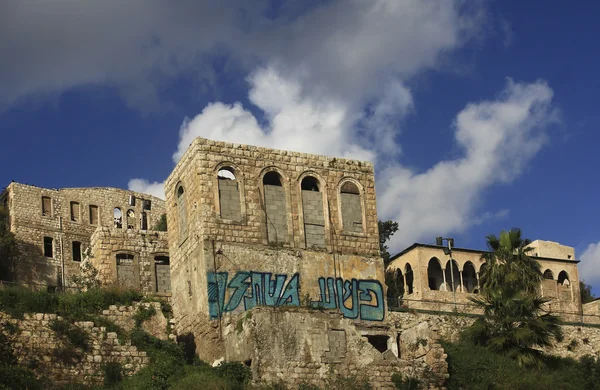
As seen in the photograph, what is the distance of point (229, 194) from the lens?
37250 millimetres

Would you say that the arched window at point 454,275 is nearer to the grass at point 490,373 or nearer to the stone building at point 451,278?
the stone building at point 451,278

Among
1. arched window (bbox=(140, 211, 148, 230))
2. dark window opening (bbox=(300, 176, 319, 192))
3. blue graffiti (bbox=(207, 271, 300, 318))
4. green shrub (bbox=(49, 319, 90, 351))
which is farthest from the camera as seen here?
arched window (bbox=(140, 211, 148, 230))

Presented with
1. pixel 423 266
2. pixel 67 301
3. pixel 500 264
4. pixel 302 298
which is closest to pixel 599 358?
pixel 500 264

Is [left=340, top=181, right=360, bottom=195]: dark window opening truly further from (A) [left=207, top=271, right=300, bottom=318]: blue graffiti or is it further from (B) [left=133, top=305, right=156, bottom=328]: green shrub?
(B) [left=133, top=305, right=156, bottom=328]: green shrub

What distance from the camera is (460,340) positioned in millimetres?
40344

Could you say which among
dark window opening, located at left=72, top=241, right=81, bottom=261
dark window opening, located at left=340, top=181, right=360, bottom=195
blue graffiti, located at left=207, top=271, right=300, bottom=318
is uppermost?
dark window opening, located at left=72, top=241, right=81, bottom=261

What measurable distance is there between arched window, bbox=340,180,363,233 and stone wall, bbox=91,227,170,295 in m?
7.49

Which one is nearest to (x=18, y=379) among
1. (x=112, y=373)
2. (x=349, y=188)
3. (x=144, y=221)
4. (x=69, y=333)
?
(x=69, y=333)

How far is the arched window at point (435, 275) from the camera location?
172 feet

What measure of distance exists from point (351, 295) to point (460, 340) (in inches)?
210

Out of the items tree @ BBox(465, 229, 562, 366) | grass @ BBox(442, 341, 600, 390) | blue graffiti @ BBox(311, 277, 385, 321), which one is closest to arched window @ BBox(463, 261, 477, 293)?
tree @ BBox(465, 229, 562, 366)

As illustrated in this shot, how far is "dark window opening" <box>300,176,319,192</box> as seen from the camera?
1537 inches

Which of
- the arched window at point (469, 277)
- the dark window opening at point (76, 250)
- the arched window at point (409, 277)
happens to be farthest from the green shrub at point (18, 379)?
the arched window at point (469, 277)

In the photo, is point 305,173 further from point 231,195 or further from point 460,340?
point 460,340
